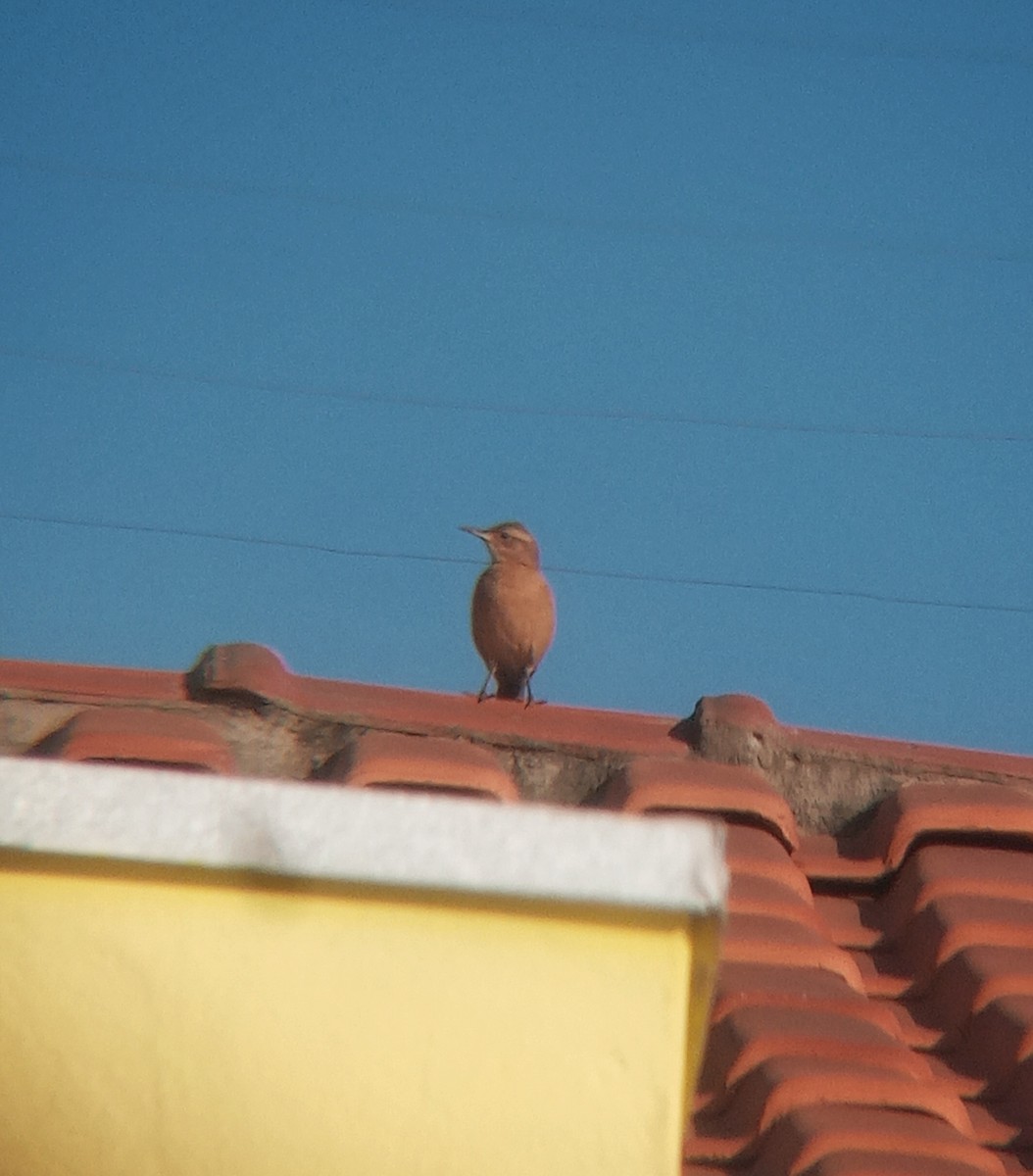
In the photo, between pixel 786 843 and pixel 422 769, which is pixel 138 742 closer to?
pixel 422 769

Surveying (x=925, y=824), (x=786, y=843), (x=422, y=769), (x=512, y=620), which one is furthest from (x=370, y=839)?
(x=512, y=620)

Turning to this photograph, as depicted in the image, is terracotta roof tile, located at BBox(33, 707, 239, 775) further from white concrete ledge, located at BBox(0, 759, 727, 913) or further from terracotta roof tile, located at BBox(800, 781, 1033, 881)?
white concrete ledge, located at BBox(0, 759, 727, 913)

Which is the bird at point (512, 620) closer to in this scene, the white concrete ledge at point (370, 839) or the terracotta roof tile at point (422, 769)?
the terracotta roof tile at point (422, 769)

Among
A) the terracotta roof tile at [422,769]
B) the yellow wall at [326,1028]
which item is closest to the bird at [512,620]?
the terracotta roof tile at [422,769]

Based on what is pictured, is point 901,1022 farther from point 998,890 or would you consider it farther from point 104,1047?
point 104,1047

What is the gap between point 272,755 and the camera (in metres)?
3.53

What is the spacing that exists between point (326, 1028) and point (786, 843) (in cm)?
181

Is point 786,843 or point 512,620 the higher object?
point 512,620

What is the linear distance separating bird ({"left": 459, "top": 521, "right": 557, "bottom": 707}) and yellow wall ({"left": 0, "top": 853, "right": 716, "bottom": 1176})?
5919 millimetres

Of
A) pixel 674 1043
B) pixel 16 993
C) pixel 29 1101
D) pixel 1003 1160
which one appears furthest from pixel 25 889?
pixel 1003 1160

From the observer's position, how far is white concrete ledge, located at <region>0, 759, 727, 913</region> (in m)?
1.63

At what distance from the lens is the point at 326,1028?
5.66ft

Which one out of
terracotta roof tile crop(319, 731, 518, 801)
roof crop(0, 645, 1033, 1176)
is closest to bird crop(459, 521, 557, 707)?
roof crop(0, 645, 1033, 1176)

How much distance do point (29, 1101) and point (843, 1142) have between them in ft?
3.57
